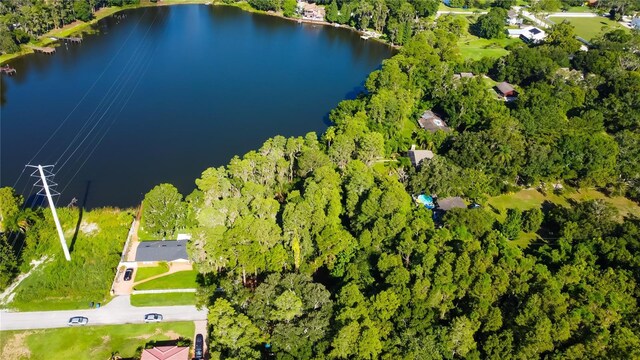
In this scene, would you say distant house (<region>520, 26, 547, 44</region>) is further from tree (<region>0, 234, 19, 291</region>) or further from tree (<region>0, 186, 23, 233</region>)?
tree (<region>0, 234, 19, 291</region>)

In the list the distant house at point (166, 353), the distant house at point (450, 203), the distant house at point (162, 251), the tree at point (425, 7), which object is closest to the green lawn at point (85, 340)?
the distant house at point (166, 353)

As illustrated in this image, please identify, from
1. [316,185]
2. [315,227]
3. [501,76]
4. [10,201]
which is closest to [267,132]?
[316,185]

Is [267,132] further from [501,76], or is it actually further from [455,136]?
[501,76]

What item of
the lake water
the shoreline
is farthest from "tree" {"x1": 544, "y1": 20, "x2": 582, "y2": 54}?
the lake water

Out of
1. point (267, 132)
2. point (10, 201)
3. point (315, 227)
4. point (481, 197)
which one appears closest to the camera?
point (315, 227)

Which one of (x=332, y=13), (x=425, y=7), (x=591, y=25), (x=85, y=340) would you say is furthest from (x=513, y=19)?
(x=85, y=340)

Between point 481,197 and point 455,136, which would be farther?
point 455,136

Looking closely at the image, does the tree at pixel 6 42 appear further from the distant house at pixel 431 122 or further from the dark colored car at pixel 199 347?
the dark colored car at pixel 199 347
